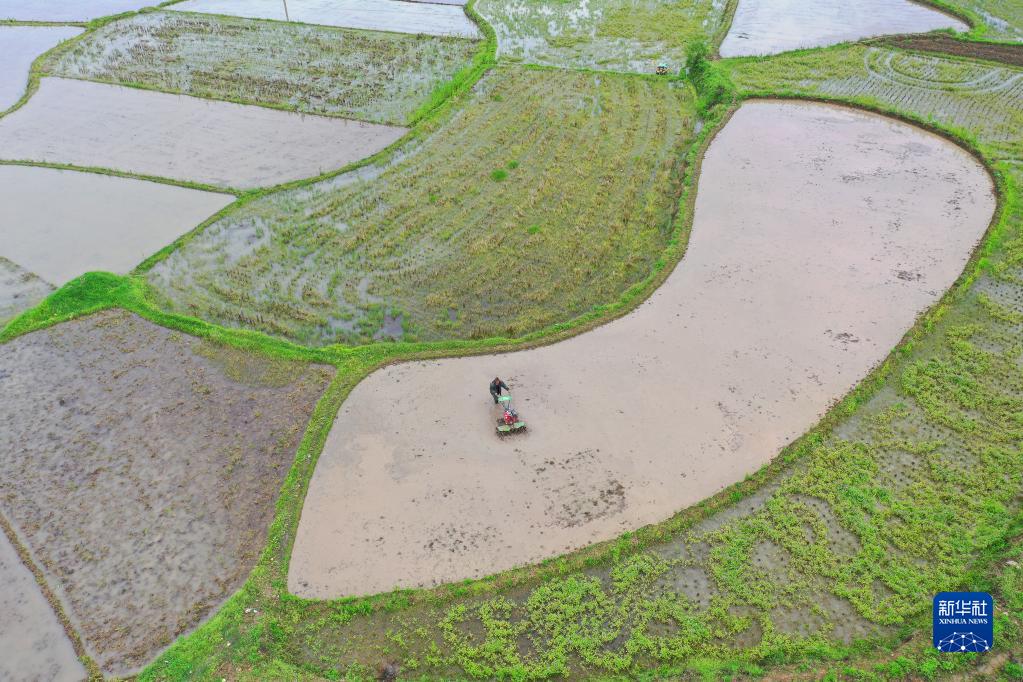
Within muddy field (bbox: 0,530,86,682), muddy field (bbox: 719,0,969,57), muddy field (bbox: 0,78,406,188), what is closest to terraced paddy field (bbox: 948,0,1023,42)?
muddy field (bbox: 719,0,969,57)

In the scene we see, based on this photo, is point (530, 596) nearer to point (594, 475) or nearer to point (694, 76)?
point (594, 475)

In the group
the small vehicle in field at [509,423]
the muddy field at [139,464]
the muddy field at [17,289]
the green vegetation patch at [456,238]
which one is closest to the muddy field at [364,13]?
the green vegetation patch at [456,238]

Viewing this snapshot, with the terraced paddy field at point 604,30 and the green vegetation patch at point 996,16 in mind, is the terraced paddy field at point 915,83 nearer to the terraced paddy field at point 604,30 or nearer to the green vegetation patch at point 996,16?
the terraced paddy field at point 604,30

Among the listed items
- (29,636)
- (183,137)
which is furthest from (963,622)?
(183,137)

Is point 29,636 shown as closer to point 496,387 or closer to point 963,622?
point 496,387

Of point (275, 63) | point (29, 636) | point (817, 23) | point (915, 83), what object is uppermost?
point (275, 63)

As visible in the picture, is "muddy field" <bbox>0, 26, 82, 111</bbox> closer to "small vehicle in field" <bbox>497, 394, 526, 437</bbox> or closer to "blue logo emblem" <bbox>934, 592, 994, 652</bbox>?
"small vehicle in field" <bbox>497, 394, 526, 437</bbox>
